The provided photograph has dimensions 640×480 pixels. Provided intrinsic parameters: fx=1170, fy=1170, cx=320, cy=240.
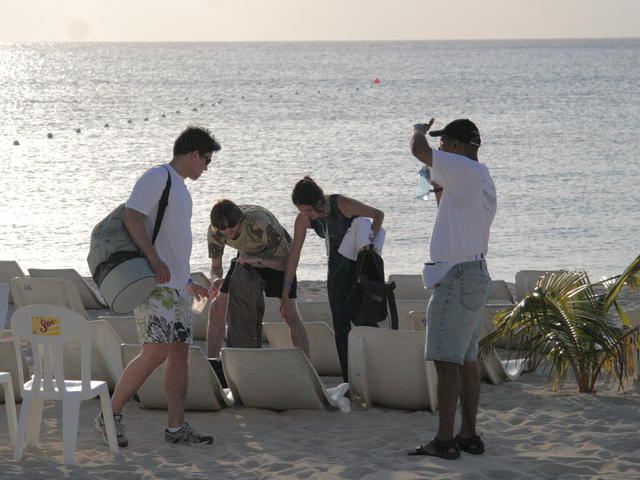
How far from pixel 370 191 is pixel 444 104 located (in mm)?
41174

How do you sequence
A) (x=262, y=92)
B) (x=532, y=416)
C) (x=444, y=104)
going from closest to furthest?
(x=532, y=416), (x=444, y=104), (x=262, y=92)

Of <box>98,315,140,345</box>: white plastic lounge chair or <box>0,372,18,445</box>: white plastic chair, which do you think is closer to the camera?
<box>0,372,18,445</box>: white plastic chair

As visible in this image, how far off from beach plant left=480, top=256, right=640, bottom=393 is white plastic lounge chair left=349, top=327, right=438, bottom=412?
516 millimetres

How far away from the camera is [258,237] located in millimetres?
7012

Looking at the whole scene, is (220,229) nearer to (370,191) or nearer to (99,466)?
(99,466)

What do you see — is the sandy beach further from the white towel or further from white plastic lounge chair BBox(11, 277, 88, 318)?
white plastic lounge chair BBox(11, 277, 88, 318)

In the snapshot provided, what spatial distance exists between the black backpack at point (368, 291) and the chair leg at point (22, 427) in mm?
2129

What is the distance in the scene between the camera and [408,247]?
18.7m

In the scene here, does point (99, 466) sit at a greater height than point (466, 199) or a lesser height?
lesser

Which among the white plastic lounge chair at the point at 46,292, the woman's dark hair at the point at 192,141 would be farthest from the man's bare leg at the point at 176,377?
the white plastic lounge chair at the point at 46,292

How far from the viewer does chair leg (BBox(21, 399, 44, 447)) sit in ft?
18.6

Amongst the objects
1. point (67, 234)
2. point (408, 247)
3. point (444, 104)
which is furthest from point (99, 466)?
point (444, 104)

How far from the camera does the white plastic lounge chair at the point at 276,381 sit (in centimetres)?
634

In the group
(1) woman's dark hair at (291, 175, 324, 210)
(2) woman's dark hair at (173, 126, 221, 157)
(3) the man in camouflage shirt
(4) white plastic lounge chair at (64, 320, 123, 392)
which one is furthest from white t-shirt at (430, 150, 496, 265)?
(4) white plastic lounge chair at (64, 320, 123, 392)
